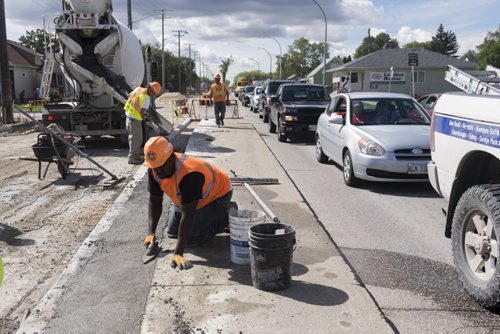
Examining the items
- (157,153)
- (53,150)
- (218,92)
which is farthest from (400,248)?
(218,92)

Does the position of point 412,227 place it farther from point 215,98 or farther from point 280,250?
point 215,98

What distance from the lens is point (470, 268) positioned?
4.25 m

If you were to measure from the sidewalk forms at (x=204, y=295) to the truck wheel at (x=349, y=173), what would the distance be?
2723 millimetres

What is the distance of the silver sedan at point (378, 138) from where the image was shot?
8055mm

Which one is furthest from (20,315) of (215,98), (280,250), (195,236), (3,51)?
(3,51)

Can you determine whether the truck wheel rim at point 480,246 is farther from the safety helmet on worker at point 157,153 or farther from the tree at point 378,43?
the tree at point 378,43

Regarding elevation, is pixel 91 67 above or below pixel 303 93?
above

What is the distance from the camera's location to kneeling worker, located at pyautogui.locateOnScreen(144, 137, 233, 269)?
447 cm

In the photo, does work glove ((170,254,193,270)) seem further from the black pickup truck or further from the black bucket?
the black pickup truck

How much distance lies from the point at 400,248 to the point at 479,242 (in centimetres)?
153

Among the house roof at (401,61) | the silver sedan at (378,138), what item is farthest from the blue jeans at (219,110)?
the house roof at (401,61)

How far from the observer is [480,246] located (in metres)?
4.09

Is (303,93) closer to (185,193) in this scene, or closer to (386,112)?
(386,112)

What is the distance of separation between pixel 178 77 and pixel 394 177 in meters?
81.1
